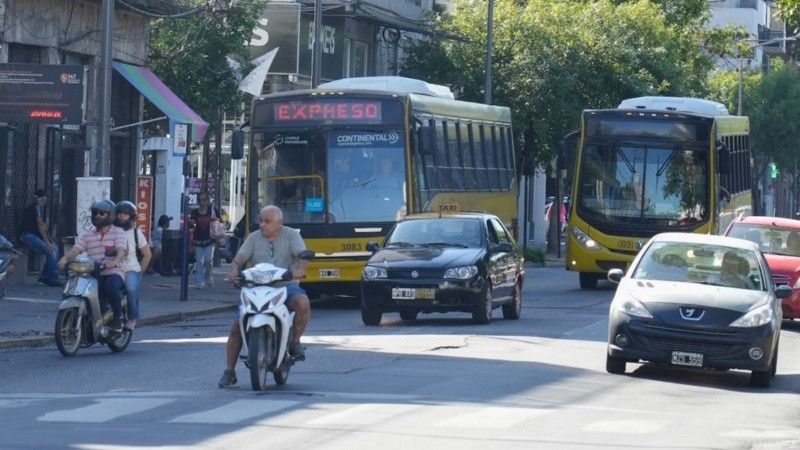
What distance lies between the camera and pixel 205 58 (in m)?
35.3

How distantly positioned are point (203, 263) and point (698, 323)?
49.8ft

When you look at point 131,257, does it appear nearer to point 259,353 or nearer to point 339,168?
point 259,353

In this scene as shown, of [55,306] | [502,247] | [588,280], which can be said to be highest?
[502,247]

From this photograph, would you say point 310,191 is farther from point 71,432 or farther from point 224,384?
point 71,432

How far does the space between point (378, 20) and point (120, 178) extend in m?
14.1

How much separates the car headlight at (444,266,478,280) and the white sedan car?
4.40 meters

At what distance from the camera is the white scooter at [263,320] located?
13.3m

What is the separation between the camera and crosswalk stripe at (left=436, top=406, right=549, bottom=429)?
1164 cm

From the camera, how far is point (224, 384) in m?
13.7

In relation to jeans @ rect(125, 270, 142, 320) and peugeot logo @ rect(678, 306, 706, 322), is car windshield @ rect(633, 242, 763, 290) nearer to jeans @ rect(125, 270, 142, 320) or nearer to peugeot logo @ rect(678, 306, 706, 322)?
peugeot logo @ rect(678, 306, 706, 322)

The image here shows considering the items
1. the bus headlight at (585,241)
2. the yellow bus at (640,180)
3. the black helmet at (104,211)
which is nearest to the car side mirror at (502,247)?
the black helmet at (104,211)

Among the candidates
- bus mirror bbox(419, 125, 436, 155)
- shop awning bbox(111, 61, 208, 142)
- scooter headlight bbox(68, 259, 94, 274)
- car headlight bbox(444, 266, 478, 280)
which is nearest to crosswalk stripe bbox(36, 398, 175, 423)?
scooter headlight bbox(68, 259, 94, 274)

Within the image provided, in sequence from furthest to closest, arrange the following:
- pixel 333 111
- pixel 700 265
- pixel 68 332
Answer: pixel 333 111, pixel 68 332, pixel 700 265

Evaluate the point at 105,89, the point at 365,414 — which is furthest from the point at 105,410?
the point at 105,89
